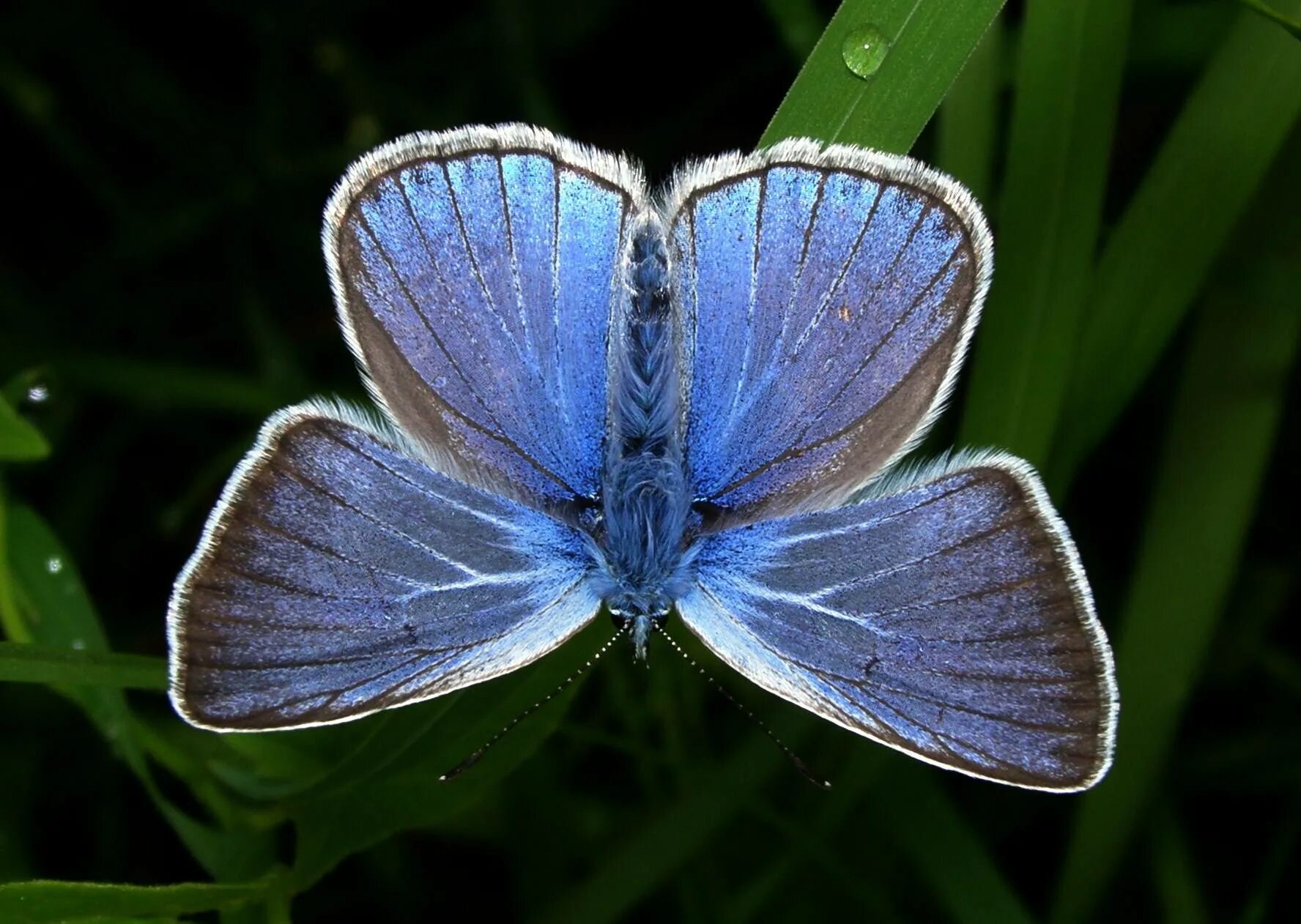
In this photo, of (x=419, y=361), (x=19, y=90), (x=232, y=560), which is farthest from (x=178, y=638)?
(x=19, y=90)

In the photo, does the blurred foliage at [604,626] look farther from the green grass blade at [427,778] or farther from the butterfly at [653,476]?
the butterfly at [653,476]

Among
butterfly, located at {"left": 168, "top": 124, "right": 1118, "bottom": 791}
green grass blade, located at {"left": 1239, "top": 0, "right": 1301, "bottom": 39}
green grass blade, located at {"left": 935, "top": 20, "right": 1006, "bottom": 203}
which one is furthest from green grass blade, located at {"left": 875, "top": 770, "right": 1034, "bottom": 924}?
green grass blade, located at {"left": 1239, "top": 0, "right": 1301, "bottom": 39}

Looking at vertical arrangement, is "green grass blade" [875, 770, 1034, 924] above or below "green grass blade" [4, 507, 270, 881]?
above

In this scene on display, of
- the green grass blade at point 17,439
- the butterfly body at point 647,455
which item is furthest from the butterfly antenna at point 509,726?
the green grass blade at point 17,439

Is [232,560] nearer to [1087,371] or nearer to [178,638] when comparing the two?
[178,638]

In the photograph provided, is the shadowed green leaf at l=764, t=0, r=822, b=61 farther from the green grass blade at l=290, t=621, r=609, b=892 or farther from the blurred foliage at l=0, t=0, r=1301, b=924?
the green grass blade at l=290, t=621, r=609, b=892

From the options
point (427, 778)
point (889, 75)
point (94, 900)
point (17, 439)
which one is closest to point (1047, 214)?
point (889, 75)

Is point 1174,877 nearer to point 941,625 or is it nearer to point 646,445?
point 941,625
